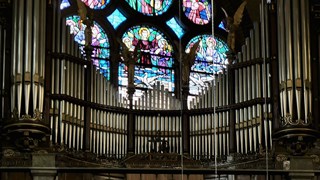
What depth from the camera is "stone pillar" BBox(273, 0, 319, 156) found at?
25984 millimetres

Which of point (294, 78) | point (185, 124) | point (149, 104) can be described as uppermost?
point (294, 78)

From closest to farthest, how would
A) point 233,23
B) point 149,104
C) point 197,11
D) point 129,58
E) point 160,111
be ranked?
point 160,111
point 149,104
point 129,58
point 233,23
point 197,11

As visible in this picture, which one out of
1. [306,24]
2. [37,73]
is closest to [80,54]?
[37,73]

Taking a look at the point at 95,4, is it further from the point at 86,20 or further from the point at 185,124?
the point at 185,124

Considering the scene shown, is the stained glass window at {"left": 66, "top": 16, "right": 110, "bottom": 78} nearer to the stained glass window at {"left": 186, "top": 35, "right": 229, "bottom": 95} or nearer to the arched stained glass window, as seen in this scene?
the arched stained glass window

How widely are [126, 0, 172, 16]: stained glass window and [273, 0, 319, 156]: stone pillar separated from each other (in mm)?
4414

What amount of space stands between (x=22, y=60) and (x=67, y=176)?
2966 millimetres

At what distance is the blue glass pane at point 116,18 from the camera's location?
3025 cm

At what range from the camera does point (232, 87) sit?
91.1 ft

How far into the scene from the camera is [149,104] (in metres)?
28.1

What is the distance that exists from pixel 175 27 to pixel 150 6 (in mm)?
937

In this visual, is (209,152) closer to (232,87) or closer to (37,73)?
(232,87)

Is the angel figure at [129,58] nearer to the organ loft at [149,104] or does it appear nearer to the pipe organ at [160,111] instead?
the organ loft at [149,104]

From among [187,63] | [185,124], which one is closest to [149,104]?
[185,124]
